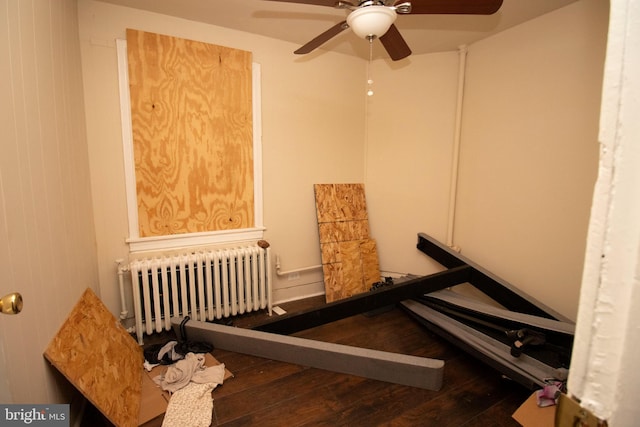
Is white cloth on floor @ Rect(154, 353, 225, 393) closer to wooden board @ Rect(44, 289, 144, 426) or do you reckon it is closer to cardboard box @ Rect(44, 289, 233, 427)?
cardboard box @ Rect(44, 289, 233, 427)

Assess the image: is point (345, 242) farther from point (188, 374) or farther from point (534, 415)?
point (534, 415)

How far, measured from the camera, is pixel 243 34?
2.60 metres

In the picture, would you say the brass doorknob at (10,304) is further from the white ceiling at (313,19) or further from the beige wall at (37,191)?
the white ceiling at (313,19)

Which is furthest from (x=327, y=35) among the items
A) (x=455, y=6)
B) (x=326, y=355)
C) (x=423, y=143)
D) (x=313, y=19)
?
(x=326, y=355)

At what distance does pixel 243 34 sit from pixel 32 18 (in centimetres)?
163

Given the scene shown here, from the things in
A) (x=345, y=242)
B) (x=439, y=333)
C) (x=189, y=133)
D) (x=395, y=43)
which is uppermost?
(x=395, y=43)

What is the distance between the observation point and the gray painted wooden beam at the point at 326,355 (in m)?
1.80

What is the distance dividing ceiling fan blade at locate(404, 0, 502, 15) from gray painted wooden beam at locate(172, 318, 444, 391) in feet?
6.93

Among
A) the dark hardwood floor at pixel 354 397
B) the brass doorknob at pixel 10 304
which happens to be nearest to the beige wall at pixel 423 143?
the dark hardwood floor at pixel 354 397

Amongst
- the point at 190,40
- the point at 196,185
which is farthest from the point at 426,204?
the point at 190,40

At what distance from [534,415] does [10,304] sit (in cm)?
202

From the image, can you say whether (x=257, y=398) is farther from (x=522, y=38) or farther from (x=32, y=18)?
(x=522, y=38)

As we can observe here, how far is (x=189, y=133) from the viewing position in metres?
2.45

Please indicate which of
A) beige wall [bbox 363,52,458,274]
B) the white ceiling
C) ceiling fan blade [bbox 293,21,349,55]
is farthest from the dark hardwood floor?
the white ceiling
